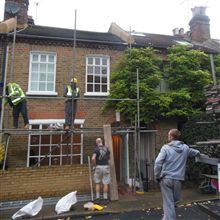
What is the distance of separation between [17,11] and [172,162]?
11684 millimetres

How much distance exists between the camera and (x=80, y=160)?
1127 cm

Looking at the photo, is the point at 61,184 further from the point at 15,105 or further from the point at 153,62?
the point at 153,62

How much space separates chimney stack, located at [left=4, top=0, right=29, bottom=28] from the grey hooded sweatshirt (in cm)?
1102

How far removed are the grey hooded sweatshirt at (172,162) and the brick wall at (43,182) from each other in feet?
14.1

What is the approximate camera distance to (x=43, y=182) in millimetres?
8641

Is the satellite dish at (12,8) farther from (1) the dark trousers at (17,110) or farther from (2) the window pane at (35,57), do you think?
(1) the dark trousers at (17,110)

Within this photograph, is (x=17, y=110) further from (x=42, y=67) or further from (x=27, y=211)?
(x=27, y=211)

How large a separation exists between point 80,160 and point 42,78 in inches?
148

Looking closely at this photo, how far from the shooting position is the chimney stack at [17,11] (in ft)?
44.2

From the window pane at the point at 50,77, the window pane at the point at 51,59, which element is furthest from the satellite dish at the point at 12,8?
the window pane at the point at 50,77

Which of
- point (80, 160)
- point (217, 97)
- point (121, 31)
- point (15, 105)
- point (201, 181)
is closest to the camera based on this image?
point (217, 97)

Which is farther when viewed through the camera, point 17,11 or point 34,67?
point 17,11

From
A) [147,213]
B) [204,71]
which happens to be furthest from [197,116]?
[147,213]

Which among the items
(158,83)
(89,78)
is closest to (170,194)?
(158,83)
